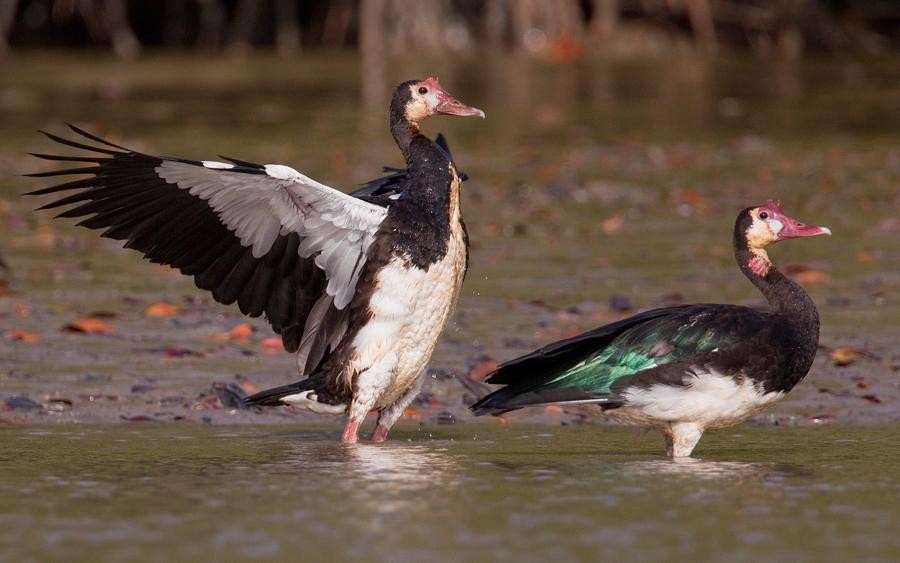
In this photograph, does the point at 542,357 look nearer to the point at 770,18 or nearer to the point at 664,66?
the point at 664,66

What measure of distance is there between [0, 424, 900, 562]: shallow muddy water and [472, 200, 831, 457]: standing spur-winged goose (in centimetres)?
21

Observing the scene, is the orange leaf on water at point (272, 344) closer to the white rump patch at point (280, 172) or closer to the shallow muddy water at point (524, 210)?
the shallow muddy water at point (524, 210)

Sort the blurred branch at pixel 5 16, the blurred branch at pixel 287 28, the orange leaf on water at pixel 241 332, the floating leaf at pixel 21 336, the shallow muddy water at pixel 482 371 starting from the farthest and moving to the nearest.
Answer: the blurred branch at pixel 287 28, the blurred branch at pixel 5 16, the orange leaf on water at pixel 241 332, the floating leaf at pixel 21 336, the shallow muddy water at pixel 482 371

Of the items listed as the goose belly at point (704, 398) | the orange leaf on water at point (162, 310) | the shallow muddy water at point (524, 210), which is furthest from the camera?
the orange leaf on water at point (162, 310)

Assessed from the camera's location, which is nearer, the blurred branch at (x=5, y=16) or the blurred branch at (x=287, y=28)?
the blurred branch at (x=5, y=16)

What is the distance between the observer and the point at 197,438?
25.3 feet

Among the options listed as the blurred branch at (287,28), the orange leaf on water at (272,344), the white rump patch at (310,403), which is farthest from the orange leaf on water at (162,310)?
the blurred branch at (287,28)

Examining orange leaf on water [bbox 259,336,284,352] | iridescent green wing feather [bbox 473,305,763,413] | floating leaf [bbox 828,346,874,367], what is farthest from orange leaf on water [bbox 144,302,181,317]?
floating leaf [bbox 828,346,874,367]

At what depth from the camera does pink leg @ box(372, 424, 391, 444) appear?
785cm

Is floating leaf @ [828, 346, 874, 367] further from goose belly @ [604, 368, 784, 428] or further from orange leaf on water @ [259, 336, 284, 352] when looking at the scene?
orange leaf on water @ [259, 336, 284, 352]

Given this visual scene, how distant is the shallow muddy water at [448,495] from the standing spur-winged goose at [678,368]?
0.68ft

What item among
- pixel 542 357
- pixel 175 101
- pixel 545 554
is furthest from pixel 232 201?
pixel 175 101

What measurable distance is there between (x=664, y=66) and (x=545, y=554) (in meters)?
24.1

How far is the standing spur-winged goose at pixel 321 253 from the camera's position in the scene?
24.6ft
